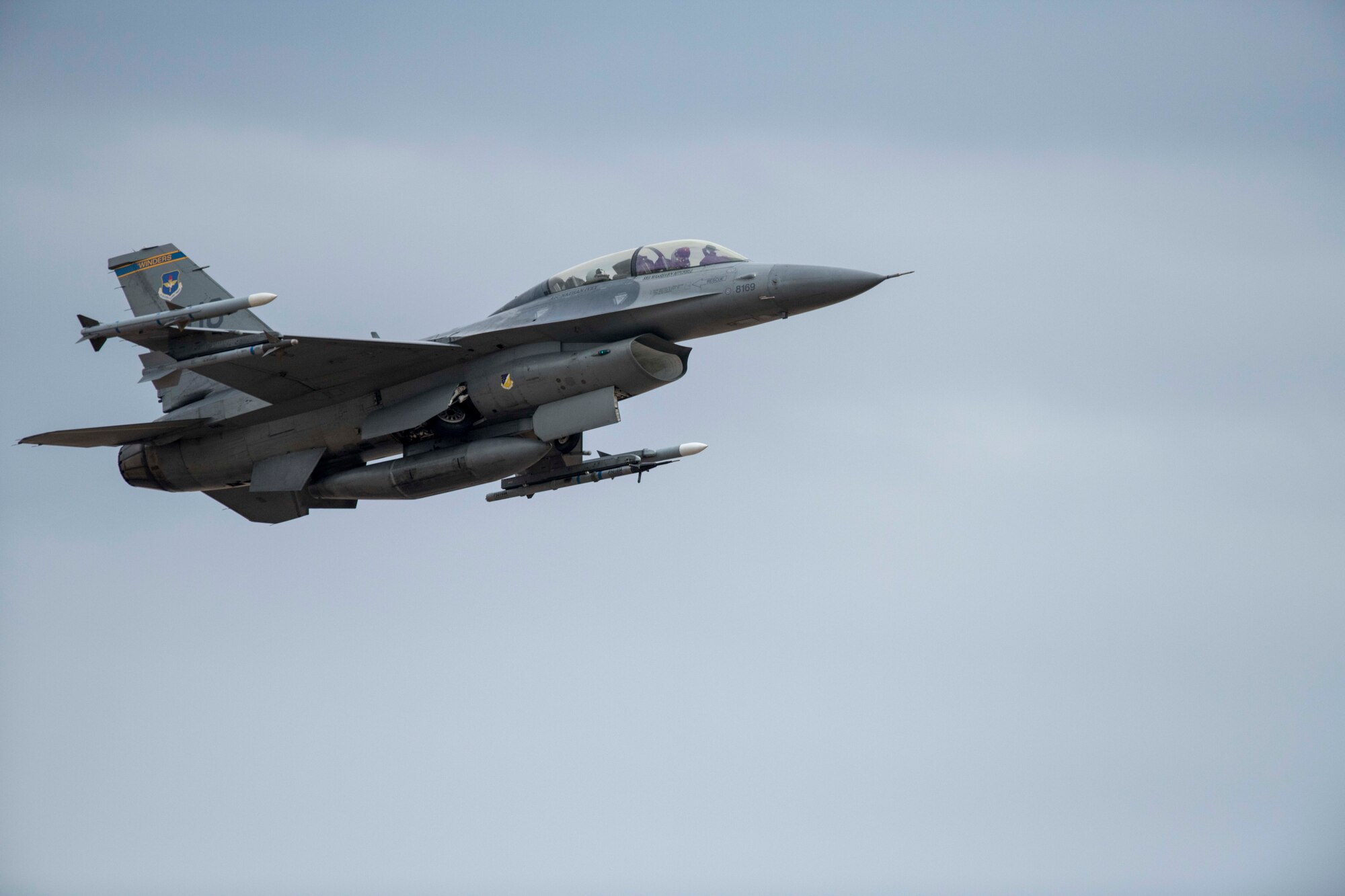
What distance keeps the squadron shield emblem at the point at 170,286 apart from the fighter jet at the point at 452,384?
1.87 m

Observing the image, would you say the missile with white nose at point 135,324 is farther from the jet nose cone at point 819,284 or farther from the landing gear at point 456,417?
the jet nose cone at point 819,284

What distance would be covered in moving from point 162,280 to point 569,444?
9171mm

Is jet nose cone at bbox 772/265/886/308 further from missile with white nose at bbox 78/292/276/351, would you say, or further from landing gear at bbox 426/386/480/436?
missile with white nose at bbox 78/292/276/351

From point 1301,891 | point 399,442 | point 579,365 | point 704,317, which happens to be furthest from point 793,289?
point 1301,891

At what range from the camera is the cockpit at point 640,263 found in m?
25.6

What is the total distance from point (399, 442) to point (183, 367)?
396 cm

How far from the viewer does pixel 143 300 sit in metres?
29.8

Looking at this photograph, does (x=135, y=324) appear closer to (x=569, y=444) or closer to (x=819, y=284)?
(x=569, y=444)

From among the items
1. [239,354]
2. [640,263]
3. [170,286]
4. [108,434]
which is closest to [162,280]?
[170,286]

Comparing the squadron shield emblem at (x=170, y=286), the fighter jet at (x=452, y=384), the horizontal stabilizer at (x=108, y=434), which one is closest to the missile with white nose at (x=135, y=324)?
the fighter jet at (x=452, y=384)

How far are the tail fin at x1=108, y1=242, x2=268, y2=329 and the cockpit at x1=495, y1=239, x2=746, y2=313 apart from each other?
23.6ft

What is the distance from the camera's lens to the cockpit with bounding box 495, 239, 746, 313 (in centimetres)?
2558

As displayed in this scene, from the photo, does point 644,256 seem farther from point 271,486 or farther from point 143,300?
point 143,300

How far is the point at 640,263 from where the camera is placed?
25.8m
